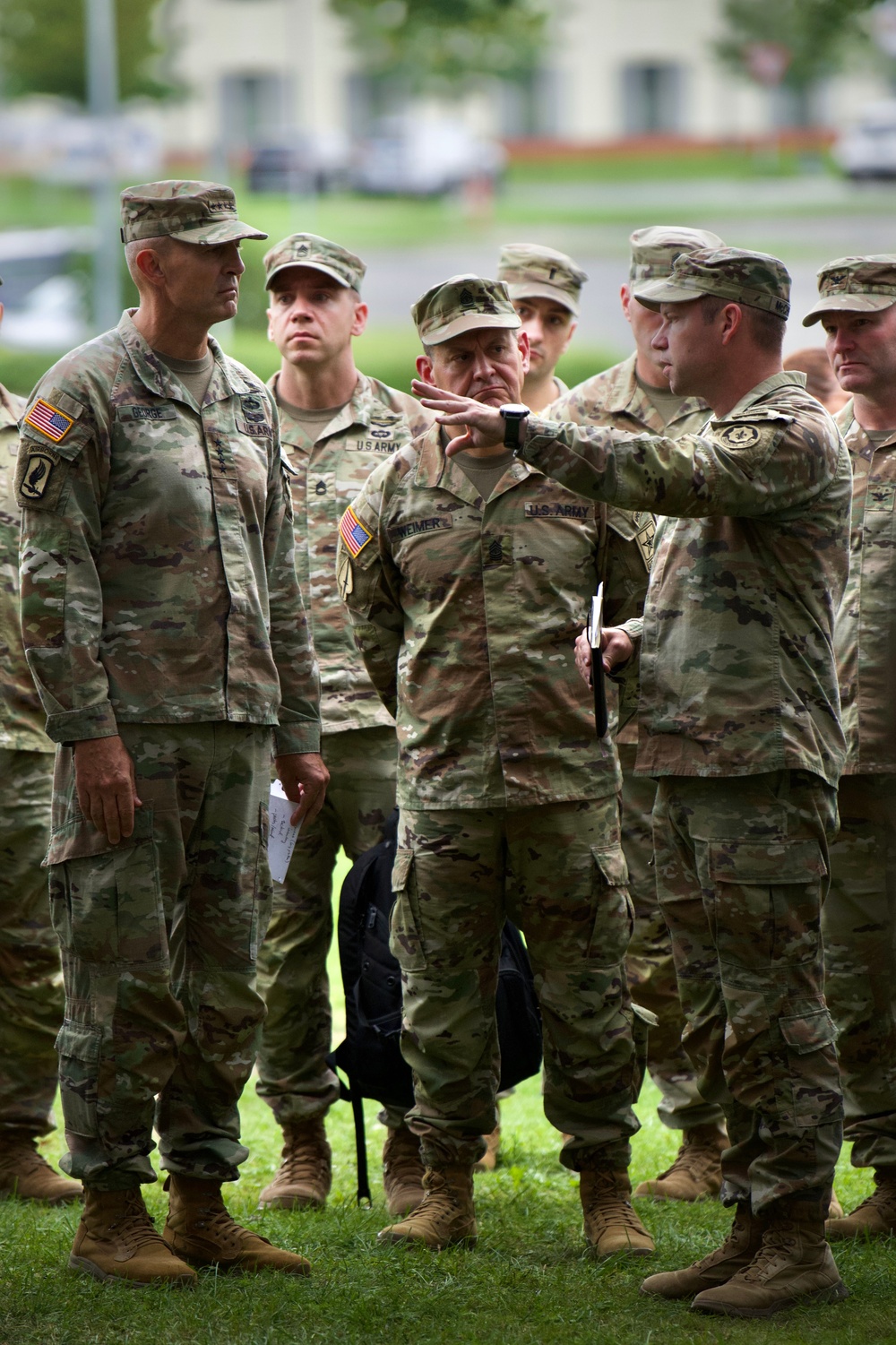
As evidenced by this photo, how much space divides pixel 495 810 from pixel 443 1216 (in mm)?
1113

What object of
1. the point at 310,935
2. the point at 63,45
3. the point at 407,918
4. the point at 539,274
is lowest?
the point at 310,935

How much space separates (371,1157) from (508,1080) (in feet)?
3.38

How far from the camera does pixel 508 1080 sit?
4832 mm

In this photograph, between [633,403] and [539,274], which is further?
[539,274]

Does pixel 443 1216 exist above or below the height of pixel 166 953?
below

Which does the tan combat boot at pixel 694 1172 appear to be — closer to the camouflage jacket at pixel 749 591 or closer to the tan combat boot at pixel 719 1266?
the tan combat boot at pixel 719 1266

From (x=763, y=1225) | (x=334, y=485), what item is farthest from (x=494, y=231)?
(x=763, y=1225)

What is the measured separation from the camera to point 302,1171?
5.12 meters

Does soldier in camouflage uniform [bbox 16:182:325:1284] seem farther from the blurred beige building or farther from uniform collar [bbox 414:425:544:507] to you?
the blurred beige building

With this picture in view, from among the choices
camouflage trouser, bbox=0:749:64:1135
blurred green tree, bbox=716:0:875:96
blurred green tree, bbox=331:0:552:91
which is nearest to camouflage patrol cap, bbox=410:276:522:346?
camouflage trouser, bbox=0:749:64:1135

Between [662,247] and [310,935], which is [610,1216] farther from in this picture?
[662,247]

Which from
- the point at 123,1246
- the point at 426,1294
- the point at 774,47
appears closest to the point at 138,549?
the point at 123,1246

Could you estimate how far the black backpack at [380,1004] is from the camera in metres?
4.80

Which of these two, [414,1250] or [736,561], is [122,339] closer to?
[736,561]
